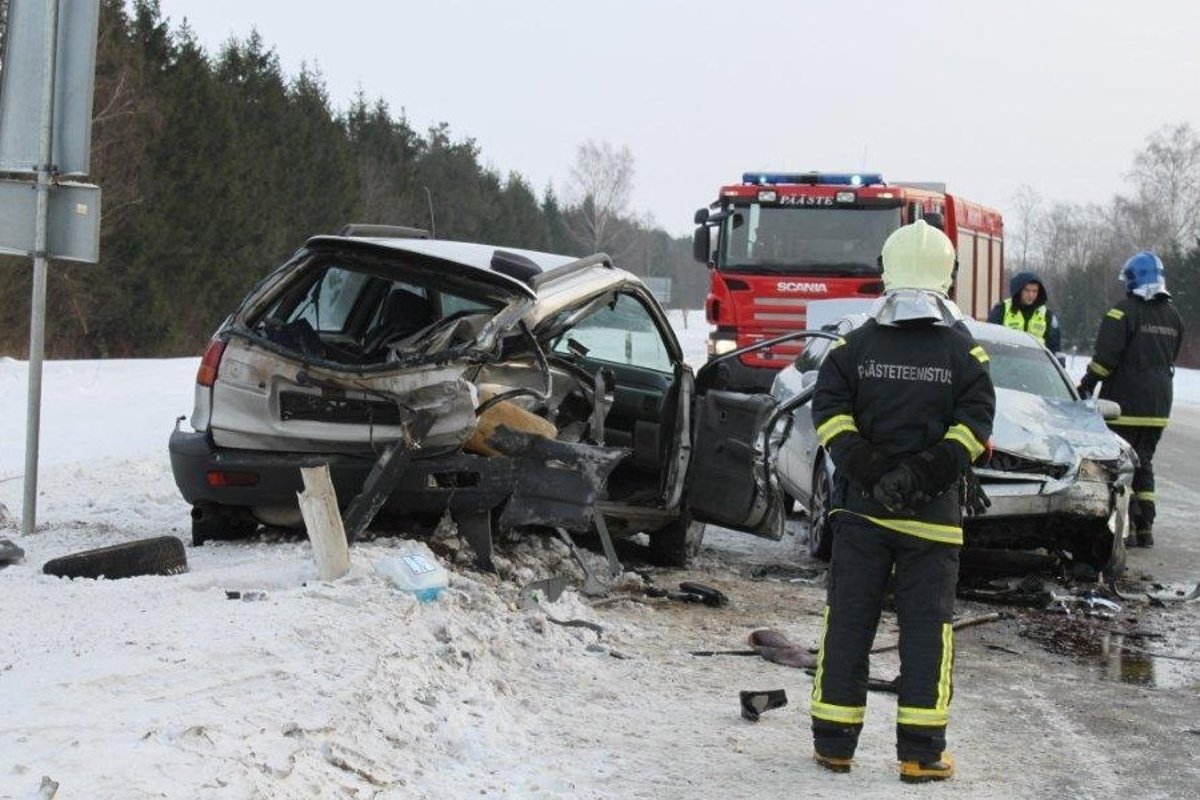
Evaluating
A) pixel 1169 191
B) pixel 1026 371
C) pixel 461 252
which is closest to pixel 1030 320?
pixel 1026 371

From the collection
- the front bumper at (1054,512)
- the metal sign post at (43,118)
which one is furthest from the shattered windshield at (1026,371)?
the metal sign post at (43,118)

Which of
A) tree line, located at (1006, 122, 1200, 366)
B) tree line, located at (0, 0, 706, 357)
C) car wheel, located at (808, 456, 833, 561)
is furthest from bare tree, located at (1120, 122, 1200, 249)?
car wheel, located at (808, 456, 833, 561)

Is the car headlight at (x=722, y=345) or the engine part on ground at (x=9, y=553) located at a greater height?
the car headlight at (x=722, y=345)

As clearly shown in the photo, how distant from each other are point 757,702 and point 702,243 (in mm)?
12130

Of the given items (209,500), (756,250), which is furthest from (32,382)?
(756,250)

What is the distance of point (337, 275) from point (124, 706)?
3.67 metres

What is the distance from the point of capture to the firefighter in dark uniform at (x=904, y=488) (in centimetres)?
490

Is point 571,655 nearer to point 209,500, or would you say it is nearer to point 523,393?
point 523,393

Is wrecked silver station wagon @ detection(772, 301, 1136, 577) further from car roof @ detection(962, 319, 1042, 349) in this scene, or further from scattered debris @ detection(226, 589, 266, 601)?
scattered debris @ detection(226, 589, 266, 601)

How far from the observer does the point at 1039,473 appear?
8.43 meters

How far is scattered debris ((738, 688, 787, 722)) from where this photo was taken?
5.54 metres

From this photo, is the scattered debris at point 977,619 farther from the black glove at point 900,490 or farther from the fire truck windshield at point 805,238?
the fire truck windshield at point 805,238

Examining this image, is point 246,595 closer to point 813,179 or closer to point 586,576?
point 586,576

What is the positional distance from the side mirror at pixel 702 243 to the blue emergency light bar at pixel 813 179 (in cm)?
82
